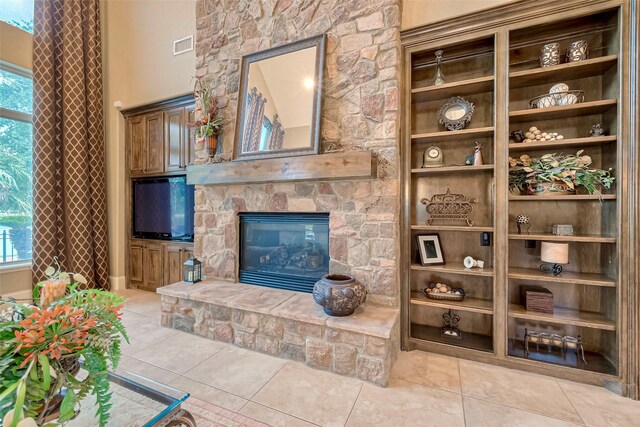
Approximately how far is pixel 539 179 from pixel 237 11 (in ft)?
10.7

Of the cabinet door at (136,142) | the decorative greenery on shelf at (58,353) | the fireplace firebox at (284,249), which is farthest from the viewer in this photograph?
the cabinet door at (136,142)

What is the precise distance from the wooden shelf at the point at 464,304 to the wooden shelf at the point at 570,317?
0.54 feet

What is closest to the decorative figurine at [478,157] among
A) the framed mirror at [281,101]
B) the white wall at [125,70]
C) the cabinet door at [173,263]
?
the framed mirror at [281,101]

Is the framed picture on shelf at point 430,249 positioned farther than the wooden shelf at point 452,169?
Yes

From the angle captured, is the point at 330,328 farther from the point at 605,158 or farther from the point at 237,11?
the point at 237,11

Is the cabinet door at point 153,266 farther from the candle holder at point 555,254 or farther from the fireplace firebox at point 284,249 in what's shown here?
the candle holder at point 555,254

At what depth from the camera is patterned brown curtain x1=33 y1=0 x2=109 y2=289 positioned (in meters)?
3.30

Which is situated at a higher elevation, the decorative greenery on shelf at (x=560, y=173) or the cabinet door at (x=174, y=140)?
the cabinet door at (x=174, y=140)

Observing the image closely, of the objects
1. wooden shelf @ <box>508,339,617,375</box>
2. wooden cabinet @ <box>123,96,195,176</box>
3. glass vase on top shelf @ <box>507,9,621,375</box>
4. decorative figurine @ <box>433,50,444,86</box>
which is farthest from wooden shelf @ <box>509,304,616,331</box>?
wooden cabinet @ <box>123,96,195,176</box>

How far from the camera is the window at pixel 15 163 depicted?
127 inches

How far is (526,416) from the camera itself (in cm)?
162

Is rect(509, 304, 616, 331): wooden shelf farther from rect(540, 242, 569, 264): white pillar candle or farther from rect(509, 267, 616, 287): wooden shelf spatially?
rect(540, 242, 569, 264): white pillar candle

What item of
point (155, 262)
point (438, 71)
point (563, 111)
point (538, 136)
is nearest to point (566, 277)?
point (538, 136)

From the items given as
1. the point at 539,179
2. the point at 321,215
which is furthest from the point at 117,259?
the point at 539,179
